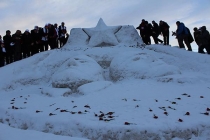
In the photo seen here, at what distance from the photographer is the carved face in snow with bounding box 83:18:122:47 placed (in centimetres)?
1222

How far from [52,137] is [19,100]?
13.1ft

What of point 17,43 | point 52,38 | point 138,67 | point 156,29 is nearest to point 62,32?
point 52,38

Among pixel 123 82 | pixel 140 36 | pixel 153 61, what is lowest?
pixel 123 82

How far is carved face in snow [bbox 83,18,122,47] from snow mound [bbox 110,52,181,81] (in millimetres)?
2552

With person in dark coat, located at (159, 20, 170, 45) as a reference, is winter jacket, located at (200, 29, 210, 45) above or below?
below

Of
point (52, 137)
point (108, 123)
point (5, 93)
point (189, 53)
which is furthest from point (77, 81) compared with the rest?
point (189, 53)

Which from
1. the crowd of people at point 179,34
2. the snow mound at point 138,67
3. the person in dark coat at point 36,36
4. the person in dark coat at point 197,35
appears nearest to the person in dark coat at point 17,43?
the person in dark coat at point 36,36

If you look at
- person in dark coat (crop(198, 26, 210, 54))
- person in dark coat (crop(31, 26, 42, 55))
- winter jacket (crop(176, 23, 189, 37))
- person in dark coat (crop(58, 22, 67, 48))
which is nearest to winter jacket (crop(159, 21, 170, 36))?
winter jacket (crop(176, 23, 189, 37))

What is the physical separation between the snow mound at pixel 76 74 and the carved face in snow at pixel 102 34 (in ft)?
9.28

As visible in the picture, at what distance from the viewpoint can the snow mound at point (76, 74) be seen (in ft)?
28.0

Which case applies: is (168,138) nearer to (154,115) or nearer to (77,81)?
(154,115)

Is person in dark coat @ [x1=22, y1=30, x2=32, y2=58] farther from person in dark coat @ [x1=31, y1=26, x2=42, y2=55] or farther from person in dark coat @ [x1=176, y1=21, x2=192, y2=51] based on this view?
person in dark coat @ [x1=176, y1=21, x2=192, y2=51]

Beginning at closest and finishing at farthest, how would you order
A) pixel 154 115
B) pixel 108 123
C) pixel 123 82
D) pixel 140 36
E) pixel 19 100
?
pixel 108 123 → pixel 154 115 → pixel 19 100 → pixel 123 82 → pixel 140 36

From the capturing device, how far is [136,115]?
239 inches
